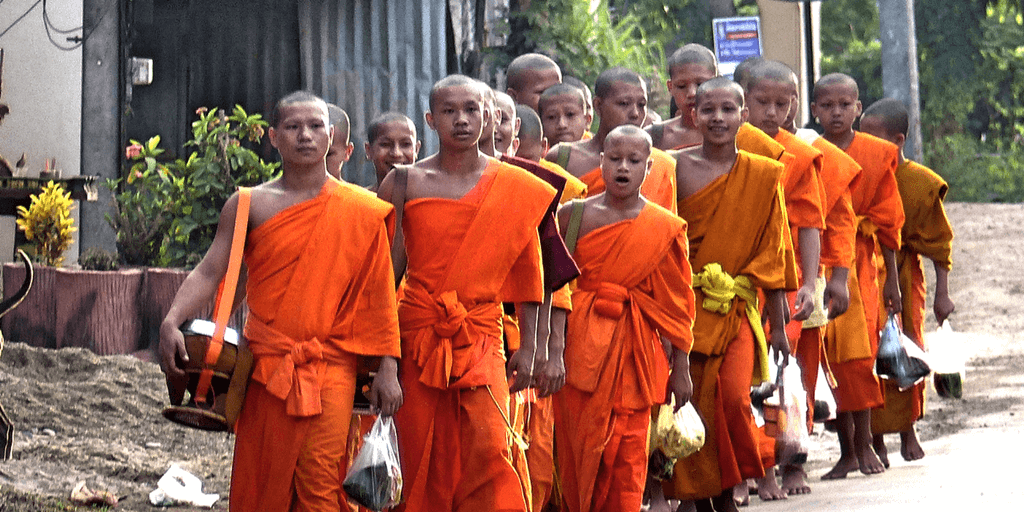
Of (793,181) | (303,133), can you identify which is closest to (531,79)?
(793,181)

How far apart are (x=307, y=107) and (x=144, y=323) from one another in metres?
6.16

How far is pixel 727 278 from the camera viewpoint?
7.66 metres

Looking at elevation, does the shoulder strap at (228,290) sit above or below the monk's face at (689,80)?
below

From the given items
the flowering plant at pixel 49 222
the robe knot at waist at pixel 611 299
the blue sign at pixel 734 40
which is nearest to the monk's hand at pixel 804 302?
the robe knot at waist at pixel 611 299

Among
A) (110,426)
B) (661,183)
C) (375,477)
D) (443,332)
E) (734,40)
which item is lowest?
(110,426)

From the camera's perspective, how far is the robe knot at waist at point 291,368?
5629mm

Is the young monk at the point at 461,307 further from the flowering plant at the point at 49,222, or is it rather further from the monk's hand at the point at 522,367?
the flowering plant at the point at 49,222

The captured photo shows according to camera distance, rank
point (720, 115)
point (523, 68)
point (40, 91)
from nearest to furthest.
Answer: point (720, 115)
point (523, 68)
point (40, 91)

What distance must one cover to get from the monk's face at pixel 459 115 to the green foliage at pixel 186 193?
6.03m

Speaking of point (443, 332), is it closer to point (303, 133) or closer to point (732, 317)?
point (303, 133)

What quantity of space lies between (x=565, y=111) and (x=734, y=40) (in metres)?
9.12

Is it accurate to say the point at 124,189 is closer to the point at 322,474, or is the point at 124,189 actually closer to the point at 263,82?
the point at 263,82

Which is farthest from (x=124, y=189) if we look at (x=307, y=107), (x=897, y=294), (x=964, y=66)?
(x=964, y=66)

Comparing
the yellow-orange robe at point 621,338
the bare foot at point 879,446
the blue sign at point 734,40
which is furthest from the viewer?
the blue sign at point 734,40
